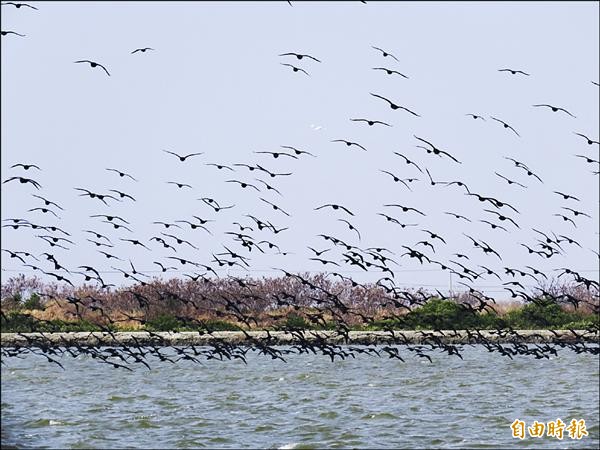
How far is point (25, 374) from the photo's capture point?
136 feet

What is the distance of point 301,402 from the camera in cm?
3203

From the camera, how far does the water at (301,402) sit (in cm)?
2572

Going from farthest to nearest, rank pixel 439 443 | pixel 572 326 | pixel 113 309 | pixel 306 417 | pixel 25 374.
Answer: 1. pixel 113 309
2. pixel 572 326
3. pixel 25 374
4. pixel 306 417
5. pixel 439 443

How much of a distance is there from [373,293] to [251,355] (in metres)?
6.90

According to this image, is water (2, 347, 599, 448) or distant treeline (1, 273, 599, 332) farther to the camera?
distant treeline (1, 273, 599, 332)

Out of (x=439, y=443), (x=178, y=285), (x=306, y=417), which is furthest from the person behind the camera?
(x=178, y=285)

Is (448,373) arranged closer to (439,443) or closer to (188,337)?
(188,337)

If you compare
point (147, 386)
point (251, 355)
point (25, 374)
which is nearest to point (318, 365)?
point (251, 355)

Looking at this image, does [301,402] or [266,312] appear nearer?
[301,402]

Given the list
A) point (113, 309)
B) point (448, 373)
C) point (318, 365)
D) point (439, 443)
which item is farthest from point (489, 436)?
point (113, 309)

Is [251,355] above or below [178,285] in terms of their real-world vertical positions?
below

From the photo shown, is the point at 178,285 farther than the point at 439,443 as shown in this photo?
Yes

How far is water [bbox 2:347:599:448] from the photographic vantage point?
25719mm

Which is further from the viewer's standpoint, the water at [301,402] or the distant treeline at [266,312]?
the distant treeline at [266,312]
